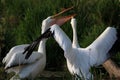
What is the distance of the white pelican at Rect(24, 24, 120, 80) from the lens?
882cm

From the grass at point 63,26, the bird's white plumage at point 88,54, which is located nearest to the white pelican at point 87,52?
the bird's white plumage at point 88,54

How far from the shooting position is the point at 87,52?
9352mm

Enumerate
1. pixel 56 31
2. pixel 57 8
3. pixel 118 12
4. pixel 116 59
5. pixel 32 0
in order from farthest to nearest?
pixel 32 0 → pixel 57 8 → pixel 118 12 → pixel 116 59 → pixel 56 31

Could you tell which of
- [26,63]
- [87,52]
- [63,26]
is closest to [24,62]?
[26,63]

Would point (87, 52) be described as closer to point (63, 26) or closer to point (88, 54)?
point (88, 54)

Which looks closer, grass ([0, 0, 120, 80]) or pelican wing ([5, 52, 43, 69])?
pelican wing ([5, 52, 43, 69])

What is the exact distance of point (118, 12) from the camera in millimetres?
13031

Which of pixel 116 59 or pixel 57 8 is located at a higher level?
pixel 57 8

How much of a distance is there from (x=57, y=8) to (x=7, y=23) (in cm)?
160

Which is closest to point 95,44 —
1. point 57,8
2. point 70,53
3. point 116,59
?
point 70,53

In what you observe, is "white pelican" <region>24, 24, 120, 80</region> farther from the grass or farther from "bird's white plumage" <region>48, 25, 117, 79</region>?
the grass

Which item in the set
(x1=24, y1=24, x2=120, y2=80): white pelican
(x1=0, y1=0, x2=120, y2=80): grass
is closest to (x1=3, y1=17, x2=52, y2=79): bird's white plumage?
(x1=24, y1=24, x2=120, y2=80): white pelican

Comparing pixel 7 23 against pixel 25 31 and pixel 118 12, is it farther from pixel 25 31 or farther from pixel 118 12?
pixel 118 12

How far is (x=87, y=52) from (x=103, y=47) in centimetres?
29
